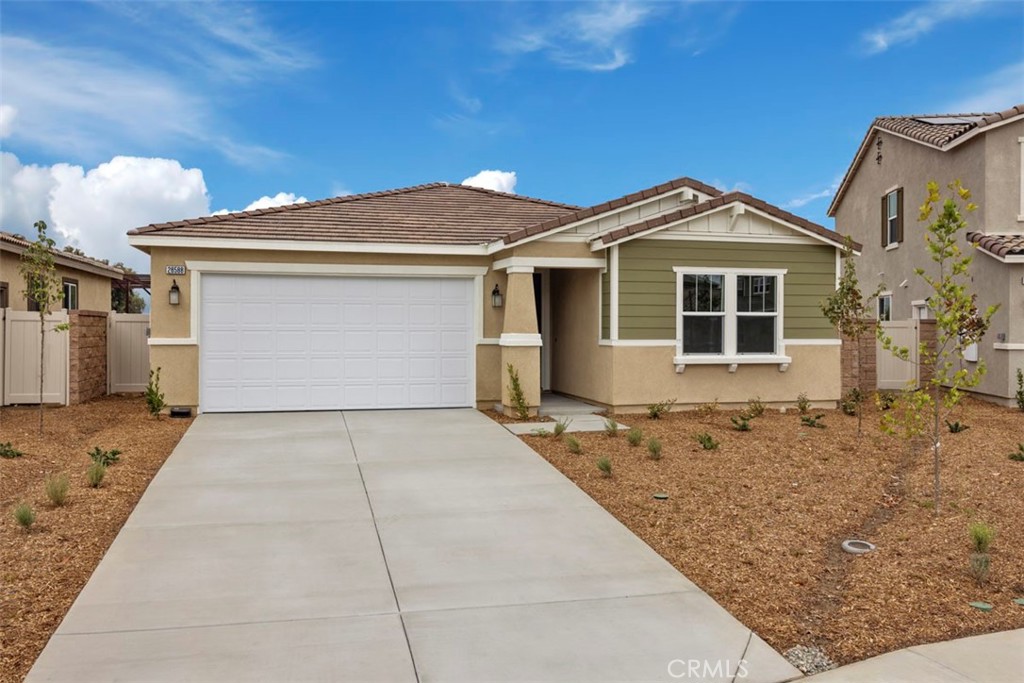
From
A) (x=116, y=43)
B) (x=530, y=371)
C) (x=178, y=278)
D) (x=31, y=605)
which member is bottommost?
(x=31, y=605)

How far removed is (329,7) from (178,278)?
5048mm

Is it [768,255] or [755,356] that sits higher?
[768,255]

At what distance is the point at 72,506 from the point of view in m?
7.05

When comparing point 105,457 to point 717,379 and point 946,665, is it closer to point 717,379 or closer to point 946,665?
point 946,665

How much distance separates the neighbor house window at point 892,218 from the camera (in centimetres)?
1981

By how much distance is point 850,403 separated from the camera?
44.6 ft

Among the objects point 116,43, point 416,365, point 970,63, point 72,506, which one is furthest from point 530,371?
point 970,63

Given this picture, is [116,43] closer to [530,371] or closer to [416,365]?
[416,365]

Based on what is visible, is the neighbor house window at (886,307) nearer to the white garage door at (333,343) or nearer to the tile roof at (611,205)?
the tile roof at (611,205)

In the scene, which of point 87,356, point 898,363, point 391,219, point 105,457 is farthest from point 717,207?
point 87,356

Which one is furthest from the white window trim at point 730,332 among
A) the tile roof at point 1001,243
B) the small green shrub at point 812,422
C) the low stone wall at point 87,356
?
the low stone wall at point 87,356

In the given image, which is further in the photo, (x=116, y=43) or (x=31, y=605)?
(x=116, y=43)

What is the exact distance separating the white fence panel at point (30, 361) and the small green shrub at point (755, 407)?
1198cm

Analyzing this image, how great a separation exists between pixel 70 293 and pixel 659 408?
16254 mm
